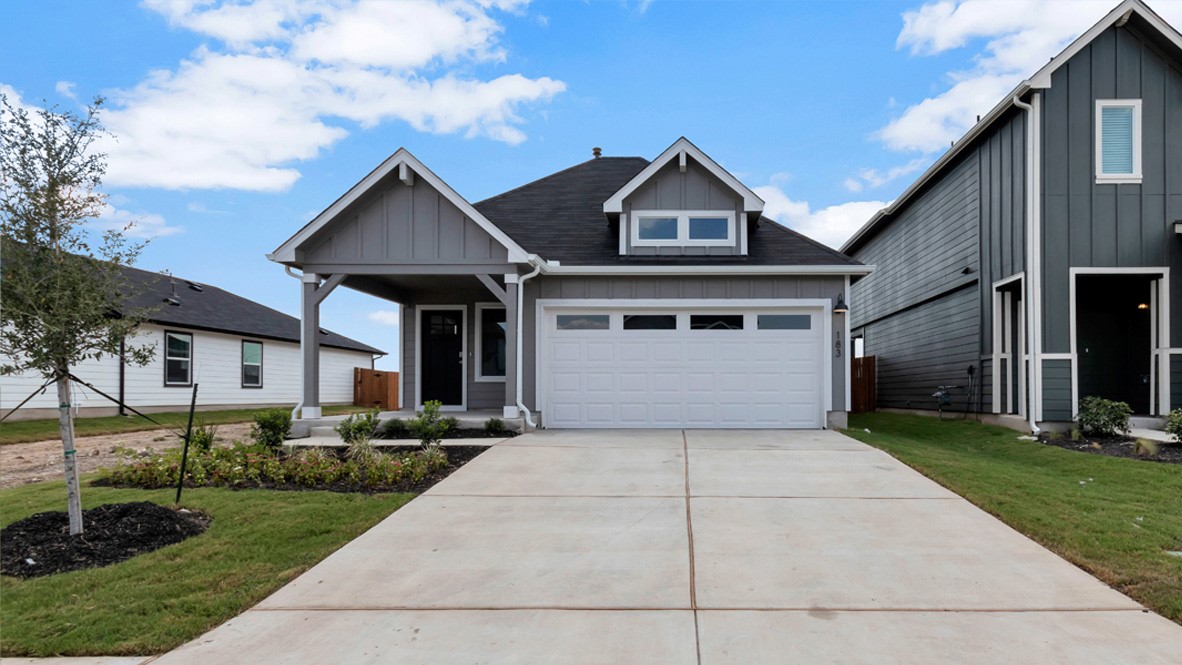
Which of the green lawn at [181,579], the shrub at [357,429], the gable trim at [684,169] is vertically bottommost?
the green lawn at [181,579]

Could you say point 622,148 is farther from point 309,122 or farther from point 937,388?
point 937,388

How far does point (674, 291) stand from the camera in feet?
40.7

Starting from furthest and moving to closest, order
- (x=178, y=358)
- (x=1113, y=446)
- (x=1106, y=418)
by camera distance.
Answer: (x=178, y=358) < (x=1106, y=418) < (x=1113, y=446)

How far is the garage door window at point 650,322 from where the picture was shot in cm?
1246

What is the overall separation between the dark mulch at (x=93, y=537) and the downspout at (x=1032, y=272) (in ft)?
40.3

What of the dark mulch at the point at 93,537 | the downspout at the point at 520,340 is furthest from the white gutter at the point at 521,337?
the dark mulch at the point at 93,537

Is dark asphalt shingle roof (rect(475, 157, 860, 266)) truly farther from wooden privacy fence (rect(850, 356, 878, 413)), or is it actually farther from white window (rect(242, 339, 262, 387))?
white window (rect(242, 339, 262, 387))

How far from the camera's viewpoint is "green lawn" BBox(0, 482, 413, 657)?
12.7 feet

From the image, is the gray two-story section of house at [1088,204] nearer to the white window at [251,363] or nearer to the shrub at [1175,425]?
the shrub at [1175,425]

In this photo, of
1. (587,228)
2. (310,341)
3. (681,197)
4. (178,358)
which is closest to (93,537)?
(310,341)

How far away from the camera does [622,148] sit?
685 inches

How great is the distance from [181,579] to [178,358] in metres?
17.2

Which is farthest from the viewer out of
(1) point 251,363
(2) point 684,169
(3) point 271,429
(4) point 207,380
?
(1) point 251,363

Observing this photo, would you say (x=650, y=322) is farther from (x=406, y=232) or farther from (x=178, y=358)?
(x=178, y=358)
